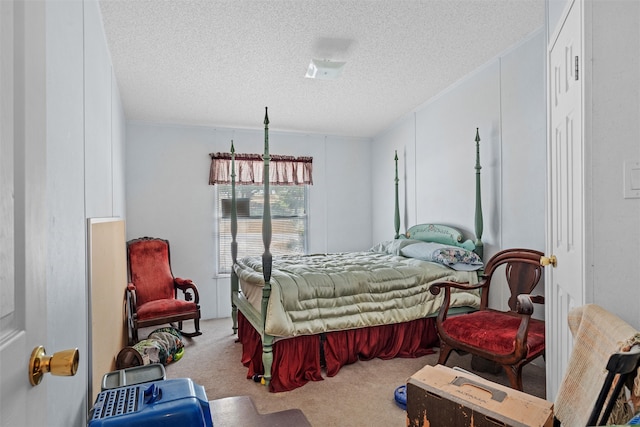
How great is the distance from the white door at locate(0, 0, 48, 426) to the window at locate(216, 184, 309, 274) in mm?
4248

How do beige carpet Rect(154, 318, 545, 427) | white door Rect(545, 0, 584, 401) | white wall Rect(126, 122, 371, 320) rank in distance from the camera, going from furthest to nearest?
1. white wall Rect(126, 122, 371, 320)
2. beige carpet Rect(154, 318, 545, 427)
3. white door Rect(545, 0, 584, 401)

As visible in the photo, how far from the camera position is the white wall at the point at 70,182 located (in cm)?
107

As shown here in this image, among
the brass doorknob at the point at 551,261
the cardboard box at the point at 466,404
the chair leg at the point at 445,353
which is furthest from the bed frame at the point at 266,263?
the brass doorknob at the point at 551,261

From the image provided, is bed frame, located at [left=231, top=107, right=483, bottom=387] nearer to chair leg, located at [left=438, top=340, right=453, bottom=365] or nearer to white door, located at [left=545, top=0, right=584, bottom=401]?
chair leg, located at [left=438, top=340, right=453, bottom=365]

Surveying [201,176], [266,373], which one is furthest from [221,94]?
[266,373]

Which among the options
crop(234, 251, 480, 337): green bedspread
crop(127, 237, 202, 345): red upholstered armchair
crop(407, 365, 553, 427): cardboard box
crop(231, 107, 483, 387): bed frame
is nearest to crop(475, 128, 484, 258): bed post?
crop(231, 107, 483, 387): bed frame

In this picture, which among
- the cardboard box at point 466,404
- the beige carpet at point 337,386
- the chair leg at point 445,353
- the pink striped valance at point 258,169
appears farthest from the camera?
the pink striped valance at point 258,169

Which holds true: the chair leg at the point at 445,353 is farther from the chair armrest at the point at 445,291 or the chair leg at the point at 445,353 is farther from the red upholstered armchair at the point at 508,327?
the chair armrest at the point at 445,291

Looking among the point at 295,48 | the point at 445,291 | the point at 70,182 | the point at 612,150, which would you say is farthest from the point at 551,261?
the point at 295,48

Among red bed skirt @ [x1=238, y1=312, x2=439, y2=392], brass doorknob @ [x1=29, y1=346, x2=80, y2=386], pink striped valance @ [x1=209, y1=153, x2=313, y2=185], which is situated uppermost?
pink striped valance @ [x1=209, y1=153, x2=313, y2=185]

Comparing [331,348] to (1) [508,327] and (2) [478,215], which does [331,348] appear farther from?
→ (2) [478,215]

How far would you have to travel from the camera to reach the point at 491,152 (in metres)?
3.26

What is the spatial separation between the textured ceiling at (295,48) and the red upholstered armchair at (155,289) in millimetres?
1666

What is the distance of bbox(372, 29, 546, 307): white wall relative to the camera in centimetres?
280
